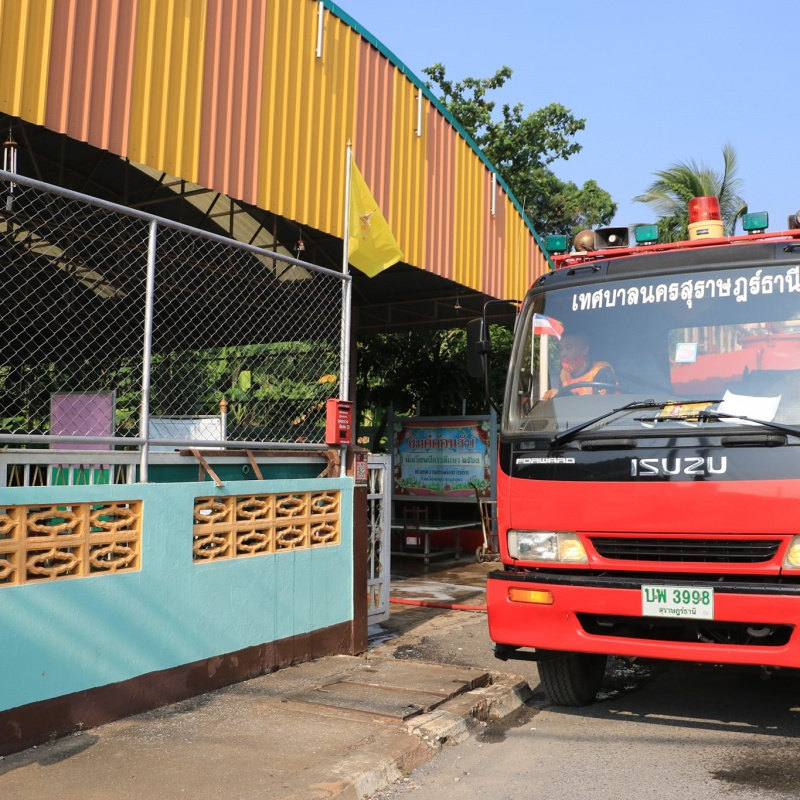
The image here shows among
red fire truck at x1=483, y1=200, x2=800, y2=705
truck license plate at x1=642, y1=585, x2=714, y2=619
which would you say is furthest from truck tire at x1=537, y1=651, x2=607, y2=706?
truck license plate at x1=642, y1=585, x2=714, y2=619

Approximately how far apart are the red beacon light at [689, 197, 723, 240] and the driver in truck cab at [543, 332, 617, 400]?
4.48 ft

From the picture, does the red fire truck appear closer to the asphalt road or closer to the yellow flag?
the asphalt road

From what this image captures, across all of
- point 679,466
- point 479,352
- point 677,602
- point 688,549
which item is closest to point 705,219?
point 479,352

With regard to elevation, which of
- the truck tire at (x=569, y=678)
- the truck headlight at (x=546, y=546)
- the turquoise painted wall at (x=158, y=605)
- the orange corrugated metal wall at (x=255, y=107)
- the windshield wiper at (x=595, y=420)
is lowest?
the truck tire at (x=569, y=678)

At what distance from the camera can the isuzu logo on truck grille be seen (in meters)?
4.37

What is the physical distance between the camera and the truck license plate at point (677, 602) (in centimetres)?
429

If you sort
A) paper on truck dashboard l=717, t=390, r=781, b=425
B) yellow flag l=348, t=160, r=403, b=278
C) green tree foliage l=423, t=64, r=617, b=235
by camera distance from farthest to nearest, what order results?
1. green tree foliage l=423, t=64, r=617, b=235
2. yellow flag l=348, t=160, r=403, b=278
3. paper on truck dashboard l=717, t=390, r=781, b=425

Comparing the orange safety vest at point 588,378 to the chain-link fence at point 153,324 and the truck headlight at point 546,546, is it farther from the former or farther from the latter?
the chain-link fence at point 153,324

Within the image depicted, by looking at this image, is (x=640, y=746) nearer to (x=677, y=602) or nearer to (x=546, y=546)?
(x=677, y=602)

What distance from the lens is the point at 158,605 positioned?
197 inches

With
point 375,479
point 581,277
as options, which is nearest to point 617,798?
point 581,277

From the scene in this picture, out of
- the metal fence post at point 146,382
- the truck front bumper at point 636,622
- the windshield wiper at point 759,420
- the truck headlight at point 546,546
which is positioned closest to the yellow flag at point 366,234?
the metal fence post at point 146,382

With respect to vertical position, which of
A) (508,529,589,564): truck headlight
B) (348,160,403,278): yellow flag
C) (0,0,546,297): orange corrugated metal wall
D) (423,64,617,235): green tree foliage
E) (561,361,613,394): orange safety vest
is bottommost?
(508,529,589,564): truck headlight

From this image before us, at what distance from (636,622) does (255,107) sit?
567cm
